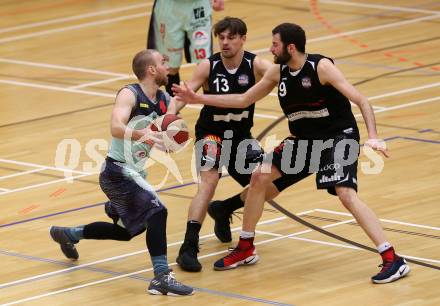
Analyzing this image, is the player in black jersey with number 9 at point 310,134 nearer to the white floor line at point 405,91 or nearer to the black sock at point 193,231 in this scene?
the black sock at point 193,231

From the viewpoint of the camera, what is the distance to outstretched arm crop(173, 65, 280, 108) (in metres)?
10.3

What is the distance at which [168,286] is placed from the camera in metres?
9.77

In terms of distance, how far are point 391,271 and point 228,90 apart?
7.30 ft

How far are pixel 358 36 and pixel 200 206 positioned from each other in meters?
10.4

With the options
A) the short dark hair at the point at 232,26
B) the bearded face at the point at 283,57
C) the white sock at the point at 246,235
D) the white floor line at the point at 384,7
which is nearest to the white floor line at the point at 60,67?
the white floor line at the point at 384,7

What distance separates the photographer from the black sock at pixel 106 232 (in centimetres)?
1043

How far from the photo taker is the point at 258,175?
34.2 feet

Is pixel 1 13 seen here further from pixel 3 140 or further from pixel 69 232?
pixel 69 232

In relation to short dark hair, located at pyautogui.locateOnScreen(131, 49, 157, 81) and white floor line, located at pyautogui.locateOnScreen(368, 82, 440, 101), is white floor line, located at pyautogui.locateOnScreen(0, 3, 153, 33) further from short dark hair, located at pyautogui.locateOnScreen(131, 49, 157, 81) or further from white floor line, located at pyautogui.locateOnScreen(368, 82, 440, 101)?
short dark hair, located at pyautogui.locateOnScreen(131, 49, 157, 81)

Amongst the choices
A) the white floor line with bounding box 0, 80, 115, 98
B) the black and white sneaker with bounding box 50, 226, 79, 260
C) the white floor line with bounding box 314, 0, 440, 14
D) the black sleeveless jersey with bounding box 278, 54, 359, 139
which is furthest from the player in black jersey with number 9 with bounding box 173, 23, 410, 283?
the white floor line with bounding box 314, 0, 440, 14

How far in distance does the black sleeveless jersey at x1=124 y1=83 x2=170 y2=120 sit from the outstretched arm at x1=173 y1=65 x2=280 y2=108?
0.14 m

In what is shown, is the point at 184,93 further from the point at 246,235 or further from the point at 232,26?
the point at 246,235

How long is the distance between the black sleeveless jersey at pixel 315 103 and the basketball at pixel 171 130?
2.97 ft

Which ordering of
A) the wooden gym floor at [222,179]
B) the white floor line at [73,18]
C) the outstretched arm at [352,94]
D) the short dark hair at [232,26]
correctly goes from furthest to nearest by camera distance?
the white floor line at [73,18] → the short dark hair at [232,26] → the wooden gym floor at [222,179] → the outstretched arm at [352,94]
